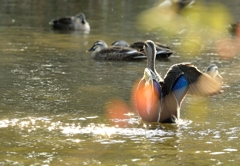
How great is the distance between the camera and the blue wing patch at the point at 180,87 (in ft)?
34.6

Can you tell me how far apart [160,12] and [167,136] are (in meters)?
23.7

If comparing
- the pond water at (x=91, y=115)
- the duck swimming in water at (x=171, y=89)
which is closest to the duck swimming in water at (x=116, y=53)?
the pond water at (x=91, y=115)

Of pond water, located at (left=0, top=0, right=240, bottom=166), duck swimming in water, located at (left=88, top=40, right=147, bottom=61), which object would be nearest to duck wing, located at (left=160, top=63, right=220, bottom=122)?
pond water, located at (left=0, top=0, right=240, bottom=166)

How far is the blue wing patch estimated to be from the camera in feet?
34.6

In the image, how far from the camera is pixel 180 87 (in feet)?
34.8

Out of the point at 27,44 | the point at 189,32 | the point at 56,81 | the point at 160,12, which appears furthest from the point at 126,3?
the point at 56,81

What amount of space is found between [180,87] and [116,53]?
7646 millimetres

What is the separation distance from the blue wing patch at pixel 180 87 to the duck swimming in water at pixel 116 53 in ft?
24.3

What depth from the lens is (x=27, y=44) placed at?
20.6 meters

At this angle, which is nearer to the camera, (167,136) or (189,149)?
(189,149)

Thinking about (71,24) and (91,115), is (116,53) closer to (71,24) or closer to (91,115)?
(91,115)

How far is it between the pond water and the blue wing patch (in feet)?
1.51

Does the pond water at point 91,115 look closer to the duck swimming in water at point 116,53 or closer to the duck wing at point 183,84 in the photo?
the duck swimming in water at point 116,53

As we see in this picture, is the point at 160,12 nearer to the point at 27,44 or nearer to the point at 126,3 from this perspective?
the point at 126,3
